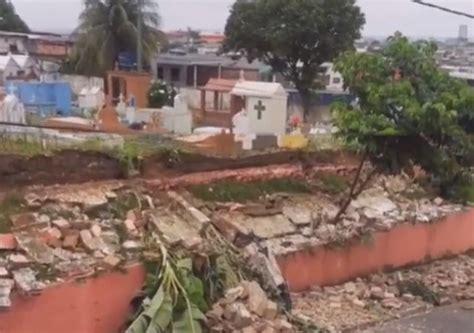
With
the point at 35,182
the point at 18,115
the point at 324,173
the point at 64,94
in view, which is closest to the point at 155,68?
the point at 64,94

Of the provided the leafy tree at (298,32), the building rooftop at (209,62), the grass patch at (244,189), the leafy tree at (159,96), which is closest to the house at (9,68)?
the leafy tree at (159,96)

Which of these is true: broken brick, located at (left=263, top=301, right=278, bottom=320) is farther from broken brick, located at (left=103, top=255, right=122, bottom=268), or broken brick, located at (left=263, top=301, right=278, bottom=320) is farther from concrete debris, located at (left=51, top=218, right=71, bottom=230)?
concrete debris, located at (left=51, top=218, right=71, bottom=230)

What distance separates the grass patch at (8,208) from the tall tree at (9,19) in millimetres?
39135

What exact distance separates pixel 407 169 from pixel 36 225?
5301 millimetres

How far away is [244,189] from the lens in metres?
11.2

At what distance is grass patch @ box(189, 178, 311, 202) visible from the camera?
1081 cm

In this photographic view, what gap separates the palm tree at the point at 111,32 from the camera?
96.1 feet

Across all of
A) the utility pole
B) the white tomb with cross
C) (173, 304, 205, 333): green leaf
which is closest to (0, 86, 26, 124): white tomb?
the white tomb with cross

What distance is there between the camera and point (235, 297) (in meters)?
8.54

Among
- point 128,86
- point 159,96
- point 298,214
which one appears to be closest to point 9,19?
point 128,86

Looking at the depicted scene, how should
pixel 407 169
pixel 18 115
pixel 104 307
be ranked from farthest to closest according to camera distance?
1. pixel 18 115
2. pixel 407 169
3. pixel 104 307

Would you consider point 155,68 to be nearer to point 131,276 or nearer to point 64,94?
point 64,94

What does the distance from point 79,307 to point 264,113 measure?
10.9m

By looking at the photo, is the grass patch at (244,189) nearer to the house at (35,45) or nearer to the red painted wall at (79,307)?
the red painted wall at (79,307)
